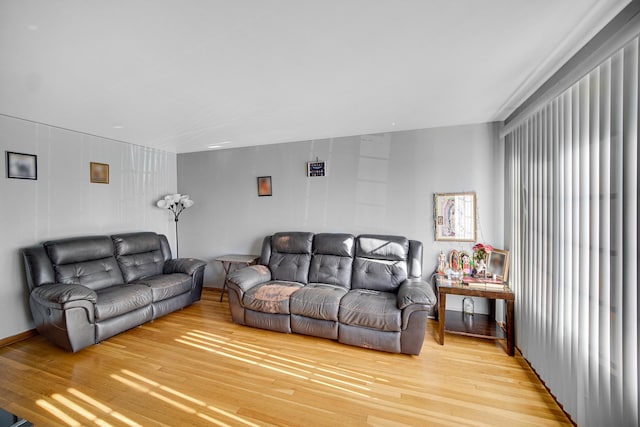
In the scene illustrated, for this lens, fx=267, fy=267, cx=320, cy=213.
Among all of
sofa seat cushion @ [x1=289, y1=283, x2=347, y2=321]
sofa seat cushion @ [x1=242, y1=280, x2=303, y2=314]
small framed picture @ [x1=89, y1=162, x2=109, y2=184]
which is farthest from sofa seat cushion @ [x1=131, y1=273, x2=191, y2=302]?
sofa seat cushion @ [x1=289, y1=283, x2=347, y2=321]

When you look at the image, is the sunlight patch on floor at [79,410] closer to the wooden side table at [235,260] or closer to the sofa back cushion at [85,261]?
the sofa back cushion at [85,261]

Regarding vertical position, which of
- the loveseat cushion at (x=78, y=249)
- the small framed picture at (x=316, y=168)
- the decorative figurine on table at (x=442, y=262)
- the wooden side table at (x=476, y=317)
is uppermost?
the small framed picture at (x=316, y=168)

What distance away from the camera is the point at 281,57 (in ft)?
5.90

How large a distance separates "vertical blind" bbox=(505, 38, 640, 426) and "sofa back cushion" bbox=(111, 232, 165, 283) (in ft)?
14.7

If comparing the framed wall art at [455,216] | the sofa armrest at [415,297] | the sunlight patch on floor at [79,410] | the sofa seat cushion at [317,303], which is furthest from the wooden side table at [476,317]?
the sunlight patch on floor at [79,410]

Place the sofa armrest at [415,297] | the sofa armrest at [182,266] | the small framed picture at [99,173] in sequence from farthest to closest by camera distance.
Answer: the sofa armrest at [182,266] < the small framed picture at [99,173] < the sofa armrest at [415,297]

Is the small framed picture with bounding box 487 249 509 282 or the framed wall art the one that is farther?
the framed wall art

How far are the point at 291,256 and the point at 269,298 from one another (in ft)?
2.64

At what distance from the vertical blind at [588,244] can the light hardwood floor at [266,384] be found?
0.43 metres

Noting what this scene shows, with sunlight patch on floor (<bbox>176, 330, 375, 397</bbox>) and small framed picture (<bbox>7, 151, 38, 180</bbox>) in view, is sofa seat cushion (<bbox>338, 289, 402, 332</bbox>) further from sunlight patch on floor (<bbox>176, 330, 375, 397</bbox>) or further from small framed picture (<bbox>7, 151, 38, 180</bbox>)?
small framed picture (<bbox>7, 151, 38, 180</bbox>)

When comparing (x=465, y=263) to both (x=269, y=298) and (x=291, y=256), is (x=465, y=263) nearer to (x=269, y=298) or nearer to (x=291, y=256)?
(x=291, y=256)

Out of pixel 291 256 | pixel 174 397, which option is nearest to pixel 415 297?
pixel 291 256

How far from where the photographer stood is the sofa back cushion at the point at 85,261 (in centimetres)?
299

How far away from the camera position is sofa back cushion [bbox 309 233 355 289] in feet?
11.1
